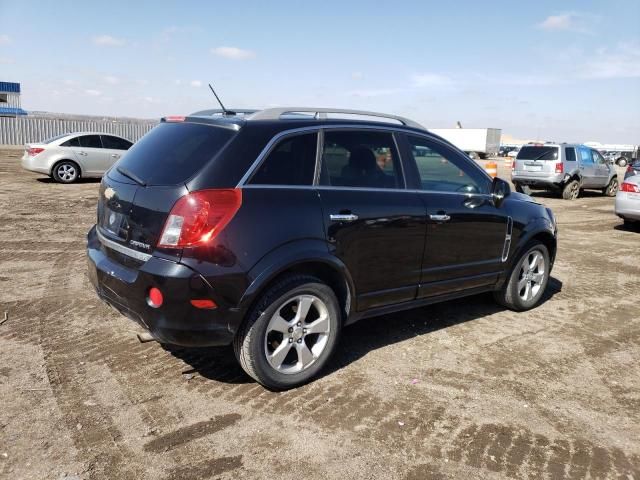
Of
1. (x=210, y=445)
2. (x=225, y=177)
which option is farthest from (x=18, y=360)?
(x=225, y=177)

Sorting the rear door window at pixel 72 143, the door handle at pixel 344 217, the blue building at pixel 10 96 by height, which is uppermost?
the blue building at pixel 10 96

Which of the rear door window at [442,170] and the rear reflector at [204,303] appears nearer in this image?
the rear reflector at [204,303]

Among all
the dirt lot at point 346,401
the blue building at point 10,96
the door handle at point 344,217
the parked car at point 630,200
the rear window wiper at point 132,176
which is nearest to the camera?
the dirt lot at point 346,401

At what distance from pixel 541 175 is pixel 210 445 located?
1642 cm

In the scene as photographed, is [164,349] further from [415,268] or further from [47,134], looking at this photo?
[47,134]

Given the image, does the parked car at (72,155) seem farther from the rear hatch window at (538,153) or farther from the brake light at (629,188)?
the brake light at (629,188)

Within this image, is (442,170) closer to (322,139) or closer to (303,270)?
(322,139)

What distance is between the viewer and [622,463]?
9.91 feet

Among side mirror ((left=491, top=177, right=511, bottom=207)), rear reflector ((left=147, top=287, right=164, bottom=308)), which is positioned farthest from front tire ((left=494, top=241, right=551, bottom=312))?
rear reflector ((left=147, top=287, right=164, bottom=308))

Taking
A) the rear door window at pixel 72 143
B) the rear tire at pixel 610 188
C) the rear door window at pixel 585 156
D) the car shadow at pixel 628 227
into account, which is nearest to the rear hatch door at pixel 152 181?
the car shadow at pixel 628 227

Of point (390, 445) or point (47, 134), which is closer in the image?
point (390, 445)

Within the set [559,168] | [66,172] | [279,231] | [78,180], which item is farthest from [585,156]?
[279,231]

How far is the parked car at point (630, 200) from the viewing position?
34.8 ft

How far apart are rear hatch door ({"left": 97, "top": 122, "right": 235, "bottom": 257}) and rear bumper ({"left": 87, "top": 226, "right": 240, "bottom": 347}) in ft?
0.59
